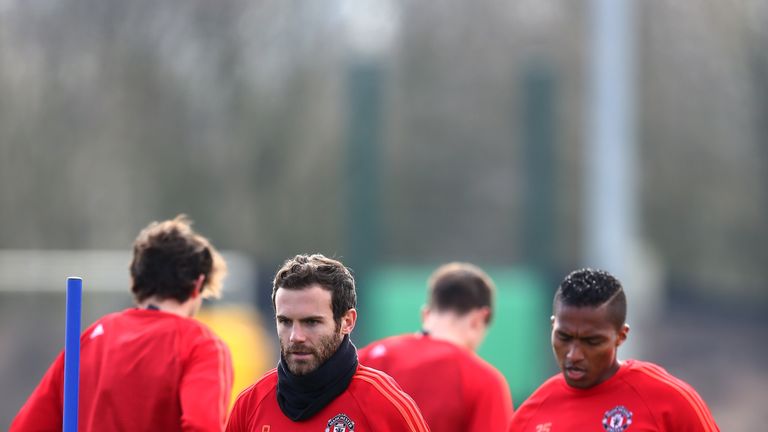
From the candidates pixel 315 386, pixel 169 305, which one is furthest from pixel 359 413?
pixel 169 305

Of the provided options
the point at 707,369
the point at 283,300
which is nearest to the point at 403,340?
the point at 283,300

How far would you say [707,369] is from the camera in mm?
19359

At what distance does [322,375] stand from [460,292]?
1.90 meters

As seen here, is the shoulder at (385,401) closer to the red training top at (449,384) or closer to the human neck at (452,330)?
the red training top at (449,384)

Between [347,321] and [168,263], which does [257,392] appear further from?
[168,263]

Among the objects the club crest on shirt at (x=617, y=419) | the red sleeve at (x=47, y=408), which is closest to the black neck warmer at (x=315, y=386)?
the club crest on shirt at (x=617, y=419)

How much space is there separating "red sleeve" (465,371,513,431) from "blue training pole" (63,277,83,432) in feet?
6.19

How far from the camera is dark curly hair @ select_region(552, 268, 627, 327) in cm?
463

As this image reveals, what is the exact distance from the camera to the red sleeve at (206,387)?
15.6ft

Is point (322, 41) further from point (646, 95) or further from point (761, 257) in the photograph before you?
point (761, 257)

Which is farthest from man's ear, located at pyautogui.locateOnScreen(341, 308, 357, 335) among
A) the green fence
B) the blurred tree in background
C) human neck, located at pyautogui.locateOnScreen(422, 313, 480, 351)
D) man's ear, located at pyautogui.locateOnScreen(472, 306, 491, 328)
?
the blurred tree in background

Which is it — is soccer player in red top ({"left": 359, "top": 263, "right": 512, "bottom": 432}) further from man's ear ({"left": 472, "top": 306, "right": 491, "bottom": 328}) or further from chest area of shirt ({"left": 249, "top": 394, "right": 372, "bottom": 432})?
chest area of shirt ({"left": 249, "top": 394, "right": 372, "bottom": 432})

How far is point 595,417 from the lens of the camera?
4.60 meters

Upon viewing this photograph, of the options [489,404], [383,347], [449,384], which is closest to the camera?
[489,404]
